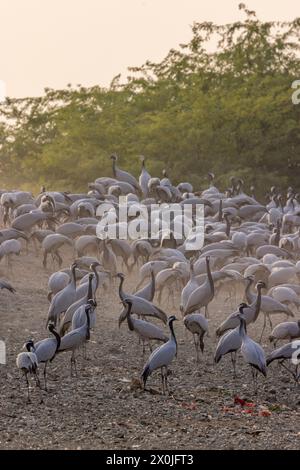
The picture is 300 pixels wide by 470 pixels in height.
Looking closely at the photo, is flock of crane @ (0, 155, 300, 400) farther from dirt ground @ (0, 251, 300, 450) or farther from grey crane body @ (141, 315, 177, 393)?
dirt ground @ (0, 251, 300, 450)

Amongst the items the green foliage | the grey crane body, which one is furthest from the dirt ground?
the green foliage

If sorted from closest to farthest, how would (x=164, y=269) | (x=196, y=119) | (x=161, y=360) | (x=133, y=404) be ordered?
(x=133, y=404)
(x=161, y=360)
(x=164, y=269)
(x=196, y=119)

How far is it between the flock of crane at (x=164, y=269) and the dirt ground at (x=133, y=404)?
10.4 inches

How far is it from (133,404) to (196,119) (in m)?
21.7

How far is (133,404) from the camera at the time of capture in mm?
11859

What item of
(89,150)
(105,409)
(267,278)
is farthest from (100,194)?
(105,409)

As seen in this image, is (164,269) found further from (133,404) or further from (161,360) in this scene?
(133,404)

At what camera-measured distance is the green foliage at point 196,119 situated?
32750mm

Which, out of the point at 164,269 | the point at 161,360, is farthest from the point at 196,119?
the point at 161,360

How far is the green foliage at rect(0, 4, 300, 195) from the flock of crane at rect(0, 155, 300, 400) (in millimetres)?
5619

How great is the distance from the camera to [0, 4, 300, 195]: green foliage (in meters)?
32.8

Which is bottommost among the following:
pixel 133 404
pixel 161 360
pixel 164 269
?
pixel 133 404

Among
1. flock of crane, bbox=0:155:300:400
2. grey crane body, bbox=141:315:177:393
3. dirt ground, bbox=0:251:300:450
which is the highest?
flock of crane, bbox=0:155:300:400
